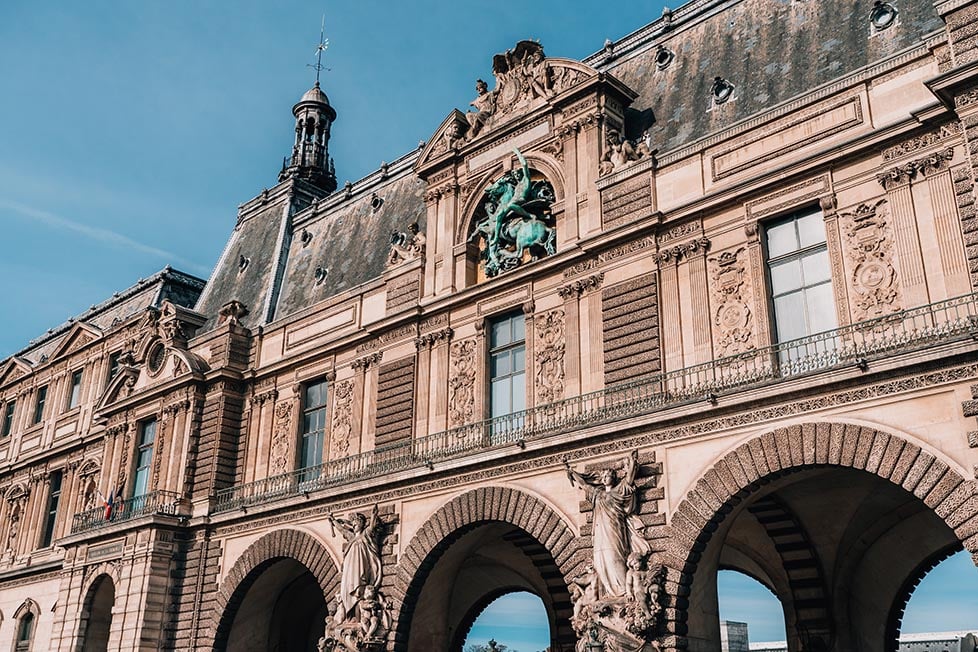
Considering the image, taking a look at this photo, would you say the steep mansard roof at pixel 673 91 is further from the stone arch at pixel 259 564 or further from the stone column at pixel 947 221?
the stone arch at pixel 259 564

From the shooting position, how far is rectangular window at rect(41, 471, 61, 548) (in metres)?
36.6

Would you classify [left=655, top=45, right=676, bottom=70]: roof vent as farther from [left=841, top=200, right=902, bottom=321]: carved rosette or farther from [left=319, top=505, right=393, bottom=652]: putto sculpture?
[left=319, top=505, right=393, bottom=652]: putto sculpture

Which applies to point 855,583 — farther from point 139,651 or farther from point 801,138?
point 139,651

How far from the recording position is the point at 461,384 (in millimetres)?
23344

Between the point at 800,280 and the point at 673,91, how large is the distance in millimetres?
7493

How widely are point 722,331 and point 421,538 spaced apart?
8.05 m

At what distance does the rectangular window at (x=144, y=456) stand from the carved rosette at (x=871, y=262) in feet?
72.0

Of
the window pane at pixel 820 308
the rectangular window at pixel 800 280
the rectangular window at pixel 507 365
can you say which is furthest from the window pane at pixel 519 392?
the window pane at pixel 820 308

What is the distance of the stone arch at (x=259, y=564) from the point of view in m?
23.8

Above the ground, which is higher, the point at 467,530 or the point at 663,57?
the point at 663,57

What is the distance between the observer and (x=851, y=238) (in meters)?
17.5

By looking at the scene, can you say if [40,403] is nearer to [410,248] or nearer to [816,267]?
[410,248]

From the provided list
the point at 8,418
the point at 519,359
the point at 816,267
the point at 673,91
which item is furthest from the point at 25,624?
the point at 816,267

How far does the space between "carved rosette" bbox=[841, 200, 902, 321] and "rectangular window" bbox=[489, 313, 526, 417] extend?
7.77 m
